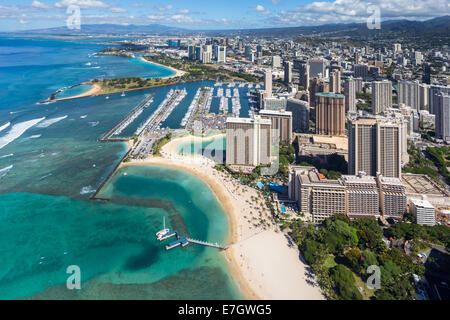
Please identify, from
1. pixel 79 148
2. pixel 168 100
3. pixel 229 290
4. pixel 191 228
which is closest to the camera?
pixel 229 290

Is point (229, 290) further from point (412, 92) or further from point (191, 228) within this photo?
point (412, 92)

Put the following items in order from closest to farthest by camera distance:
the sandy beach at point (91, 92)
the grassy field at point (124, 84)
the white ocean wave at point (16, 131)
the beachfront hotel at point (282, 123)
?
the beachfront hotel at point (282, 123)
the white ocean wave at point (16, 131)
the sandy beach at point (91, 92)
the grassy field at point (124, 84)

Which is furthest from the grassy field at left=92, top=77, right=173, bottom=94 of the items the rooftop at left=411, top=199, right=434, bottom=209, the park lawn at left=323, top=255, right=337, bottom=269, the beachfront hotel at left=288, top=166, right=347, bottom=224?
the rooftop at left=411, top=199, right=434, bottom=209

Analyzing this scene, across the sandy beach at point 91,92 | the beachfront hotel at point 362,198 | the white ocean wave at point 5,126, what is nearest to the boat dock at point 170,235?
the beachfront hotel at point 362,198

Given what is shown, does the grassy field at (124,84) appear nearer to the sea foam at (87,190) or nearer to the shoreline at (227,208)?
the shoreline at (227,208)

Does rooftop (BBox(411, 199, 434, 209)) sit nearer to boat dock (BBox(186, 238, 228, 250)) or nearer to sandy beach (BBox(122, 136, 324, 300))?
sandy beach (BBox(122, 136, 324, 300))

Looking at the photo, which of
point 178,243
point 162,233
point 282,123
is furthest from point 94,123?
point 178,243

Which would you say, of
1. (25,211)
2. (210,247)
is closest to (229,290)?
(210,247)
